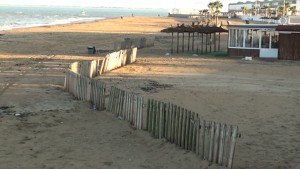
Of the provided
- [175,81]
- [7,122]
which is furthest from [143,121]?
[175,81]

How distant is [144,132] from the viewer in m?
10.7

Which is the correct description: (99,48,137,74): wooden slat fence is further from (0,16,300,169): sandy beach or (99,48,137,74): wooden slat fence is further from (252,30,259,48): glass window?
(252,30,259,48): glass window

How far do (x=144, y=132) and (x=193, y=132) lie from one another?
2.11 metres

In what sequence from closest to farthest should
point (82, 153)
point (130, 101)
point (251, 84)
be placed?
point (82, 153) → point (130, 101) → point (251, 84)

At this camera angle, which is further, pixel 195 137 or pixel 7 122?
pixel 7 122

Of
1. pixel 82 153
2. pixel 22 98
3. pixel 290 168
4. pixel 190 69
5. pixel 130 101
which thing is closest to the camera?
pixel 290 168

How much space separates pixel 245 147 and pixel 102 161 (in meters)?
3.37

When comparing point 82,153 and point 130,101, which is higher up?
point 130,101

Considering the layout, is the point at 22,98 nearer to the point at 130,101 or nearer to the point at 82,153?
the point at 130,101

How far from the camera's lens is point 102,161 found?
28.6ft

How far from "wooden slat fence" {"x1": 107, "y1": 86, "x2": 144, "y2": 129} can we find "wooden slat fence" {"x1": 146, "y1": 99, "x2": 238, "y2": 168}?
44cm

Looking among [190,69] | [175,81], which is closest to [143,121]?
[175,81]

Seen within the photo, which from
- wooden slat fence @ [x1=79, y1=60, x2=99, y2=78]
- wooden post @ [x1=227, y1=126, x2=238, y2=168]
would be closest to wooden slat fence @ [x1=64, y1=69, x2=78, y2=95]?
wooden slat fence @ [x1=79, y1=60, x2=99, y2=78]

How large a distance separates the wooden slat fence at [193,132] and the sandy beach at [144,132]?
205mm
